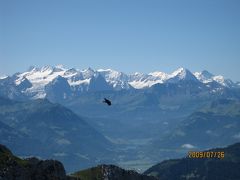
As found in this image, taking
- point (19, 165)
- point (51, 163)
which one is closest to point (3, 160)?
point (19, 165)

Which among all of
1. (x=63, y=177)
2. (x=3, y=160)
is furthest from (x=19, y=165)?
(x=63, y=177)

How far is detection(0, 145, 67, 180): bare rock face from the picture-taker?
13510cm

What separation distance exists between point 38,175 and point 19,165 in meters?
6.15

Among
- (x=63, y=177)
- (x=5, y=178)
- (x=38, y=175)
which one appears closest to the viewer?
(x=5, y=178)

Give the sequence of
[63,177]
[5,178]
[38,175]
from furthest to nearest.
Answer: [63,177] → [38,175] → [5,178]

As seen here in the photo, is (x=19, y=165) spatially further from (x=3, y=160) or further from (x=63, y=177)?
(x=63, y=177)

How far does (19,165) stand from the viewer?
139 meters

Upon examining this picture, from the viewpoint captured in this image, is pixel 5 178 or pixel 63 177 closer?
pixel 5 178

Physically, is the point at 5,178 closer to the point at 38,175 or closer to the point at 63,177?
the point at 38,175

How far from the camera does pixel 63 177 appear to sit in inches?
5965

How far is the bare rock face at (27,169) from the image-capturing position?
135m

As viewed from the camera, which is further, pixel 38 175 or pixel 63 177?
pixel 63 177

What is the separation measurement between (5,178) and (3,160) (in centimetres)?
740

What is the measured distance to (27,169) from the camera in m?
140
